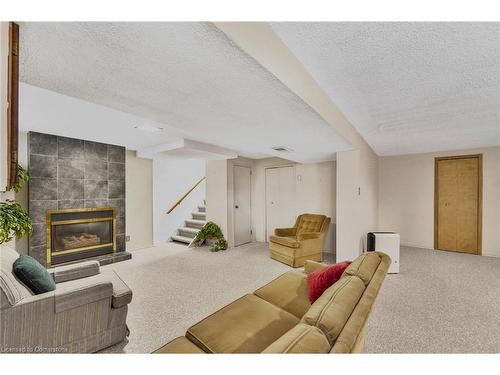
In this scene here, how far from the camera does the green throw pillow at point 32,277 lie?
1.57 metres

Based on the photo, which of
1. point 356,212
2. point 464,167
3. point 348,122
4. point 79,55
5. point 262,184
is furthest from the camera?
point 262,184

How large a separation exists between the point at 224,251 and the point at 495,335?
3.92 metres

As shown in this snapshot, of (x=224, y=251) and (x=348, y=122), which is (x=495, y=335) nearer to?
(x=348, y=122)

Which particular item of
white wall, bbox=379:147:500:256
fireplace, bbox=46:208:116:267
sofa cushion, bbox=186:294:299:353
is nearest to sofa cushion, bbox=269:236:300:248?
sofa cushion, bbox=186:294:299:353

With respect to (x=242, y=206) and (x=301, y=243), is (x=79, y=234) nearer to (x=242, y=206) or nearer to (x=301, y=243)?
(x=242, y=206)

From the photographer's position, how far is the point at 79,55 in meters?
1.20

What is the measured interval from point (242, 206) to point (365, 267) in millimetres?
4204

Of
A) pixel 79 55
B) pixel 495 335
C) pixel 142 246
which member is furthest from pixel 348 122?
pixel 142 246

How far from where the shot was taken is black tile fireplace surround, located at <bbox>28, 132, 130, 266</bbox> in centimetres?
351

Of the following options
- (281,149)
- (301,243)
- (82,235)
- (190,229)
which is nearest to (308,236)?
(301,243)

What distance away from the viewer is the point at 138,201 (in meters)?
4.96

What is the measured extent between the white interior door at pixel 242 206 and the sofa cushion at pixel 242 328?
3705mm

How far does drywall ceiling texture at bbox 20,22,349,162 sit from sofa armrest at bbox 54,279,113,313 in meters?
1.44

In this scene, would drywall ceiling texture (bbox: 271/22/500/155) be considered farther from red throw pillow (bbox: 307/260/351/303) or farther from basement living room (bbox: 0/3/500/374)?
red throw pillow (bbox: 307/260/351/303)
